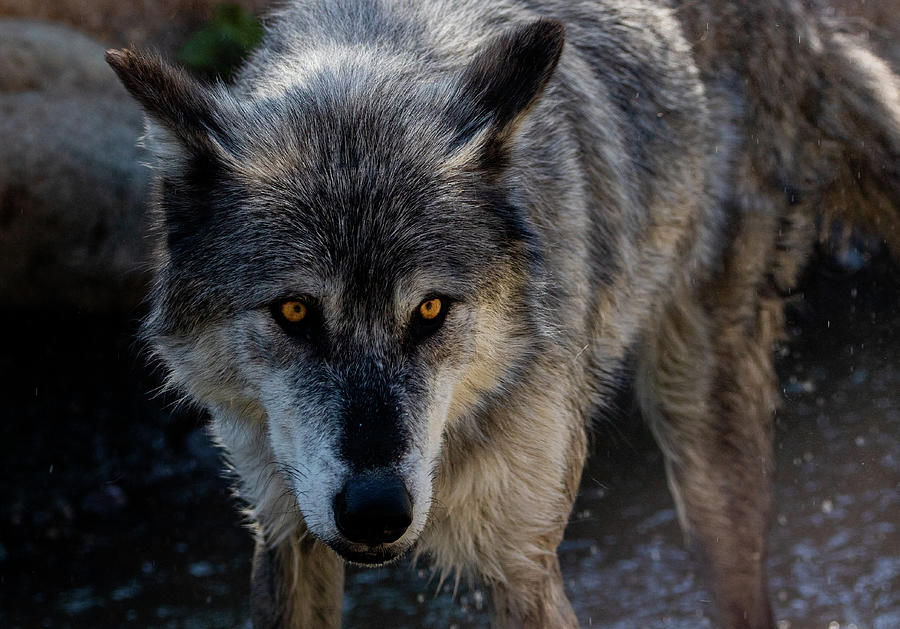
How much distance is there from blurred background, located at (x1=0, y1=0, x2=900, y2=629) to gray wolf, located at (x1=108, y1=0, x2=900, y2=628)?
581 millimetres

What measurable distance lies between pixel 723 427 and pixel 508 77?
216 centimetres

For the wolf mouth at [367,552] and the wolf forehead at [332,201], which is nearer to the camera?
the wolf mouth at [367,552]

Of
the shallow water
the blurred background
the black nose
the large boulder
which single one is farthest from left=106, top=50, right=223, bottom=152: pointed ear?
the large boulder

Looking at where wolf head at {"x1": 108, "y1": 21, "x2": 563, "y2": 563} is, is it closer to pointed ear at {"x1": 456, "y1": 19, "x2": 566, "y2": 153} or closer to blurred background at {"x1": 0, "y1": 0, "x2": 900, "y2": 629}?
pointed ear at {"x1": 456, "y1": 19, "x2": 566, "y2": 153}

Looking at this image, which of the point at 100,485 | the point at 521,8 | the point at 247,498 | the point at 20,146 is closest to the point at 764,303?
the point at 521,8

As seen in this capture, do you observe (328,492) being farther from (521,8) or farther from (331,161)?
(521,8)

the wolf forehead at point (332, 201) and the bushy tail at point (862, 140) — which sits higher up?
the wolf forehead at point (332, 201)

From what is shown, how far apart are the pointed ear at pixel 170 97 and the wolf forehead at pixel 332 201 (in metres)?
0.04

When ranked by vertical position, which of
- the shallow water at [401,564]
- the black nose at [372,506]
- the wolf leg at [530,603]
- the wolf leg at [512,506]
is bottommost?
the shallow water at [401,564]

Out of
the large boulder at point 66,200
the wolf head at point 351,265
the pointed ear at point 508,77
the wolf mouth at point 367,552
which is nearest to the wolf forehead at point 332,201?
the wolf head at point 351,265

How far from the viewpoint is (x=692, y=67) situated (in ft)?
15.8

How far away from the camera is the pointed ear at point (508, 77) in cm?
328

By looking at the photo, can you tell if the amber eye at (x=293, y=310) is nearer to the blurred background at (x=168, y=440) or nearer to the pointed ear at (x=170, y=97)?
the pointed ear at (x=170, y=97)

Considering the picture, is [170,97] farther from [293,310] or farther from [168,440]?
[168,440]
